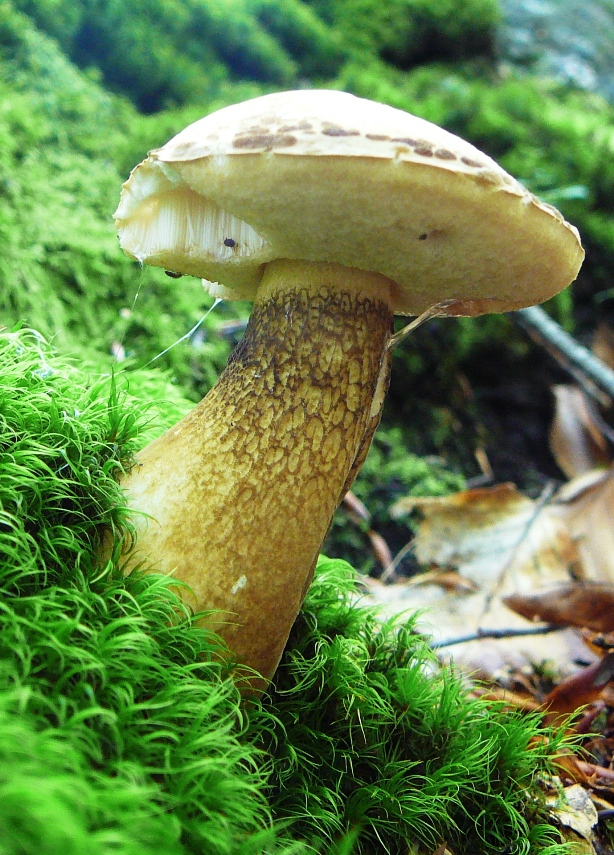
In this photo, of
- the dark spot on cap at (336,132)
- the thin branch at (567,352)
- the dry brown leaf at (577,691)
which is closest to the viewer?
the dark spot on cap at (336,132)

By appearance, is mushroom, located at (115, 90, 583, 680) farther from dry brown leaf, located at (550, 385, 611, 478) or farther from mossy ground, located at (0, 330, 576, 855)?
dry brown leaf, located at (550, 385, 611, 478)

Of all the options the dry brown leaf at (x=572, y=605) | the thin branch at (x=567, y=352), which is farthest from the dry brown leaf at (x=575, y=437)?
the dry brown leaf at (x=572, y=605)

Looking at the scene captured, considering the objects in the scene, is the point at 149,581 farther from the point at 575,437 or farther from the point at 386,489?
the point at 575,437

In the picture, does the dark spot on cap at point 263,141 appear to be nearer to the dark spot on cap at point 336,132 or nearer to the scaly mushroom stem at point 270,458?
the dark spot on cap at point 336,132

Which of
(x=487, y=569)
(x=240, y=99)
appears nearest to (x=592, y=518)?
(x=487, y=569)

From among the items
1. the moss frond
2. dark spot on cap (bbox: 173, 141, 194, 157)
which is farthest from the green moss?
dark spot on cap (bbox: 173, 141, 194, 157)

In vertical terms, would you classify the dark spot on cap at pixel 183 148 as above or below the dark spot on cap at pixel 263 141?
below
